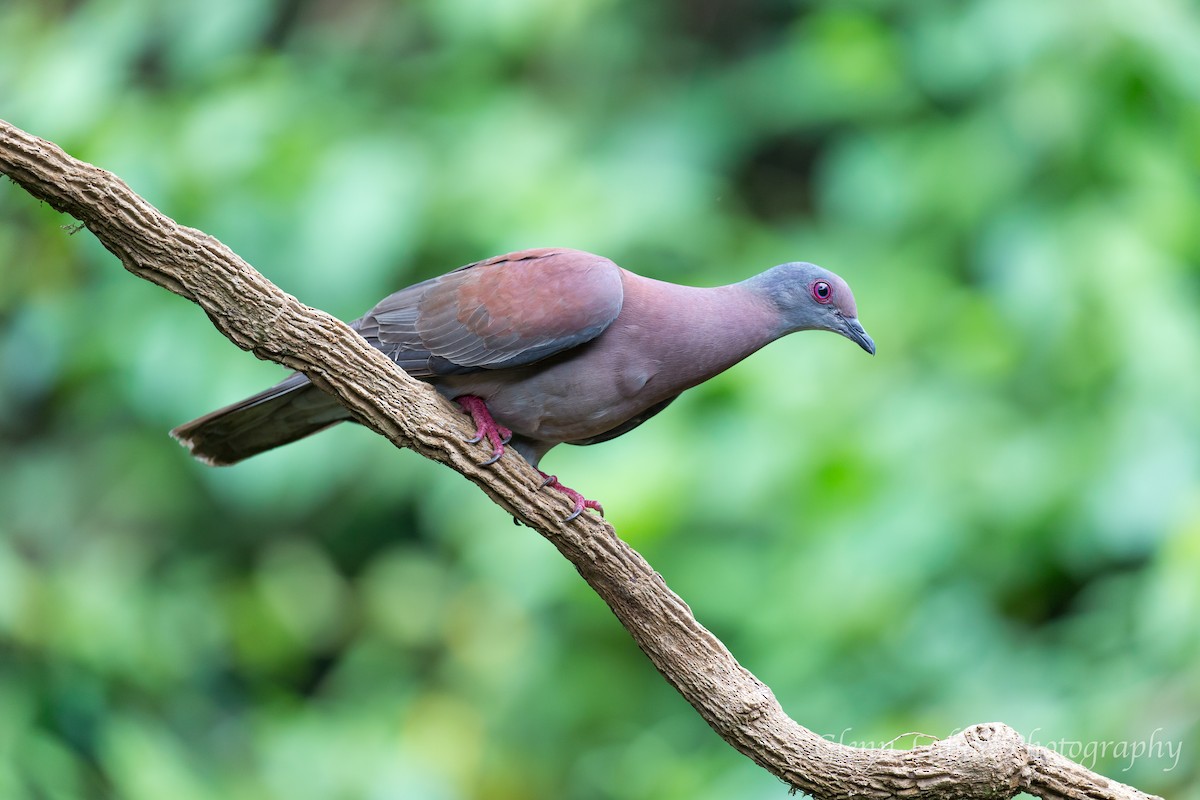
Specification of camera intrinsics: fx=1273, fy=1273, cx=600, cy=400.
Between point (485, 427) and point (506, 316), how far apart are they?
341mm

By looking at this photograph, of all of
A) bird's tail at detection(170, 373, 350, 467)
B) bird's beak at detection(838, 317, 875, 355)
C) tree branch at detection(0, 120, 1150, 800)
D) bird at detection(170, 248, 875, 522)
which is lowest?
tree branch at detection(0, 120, 1150, 800)

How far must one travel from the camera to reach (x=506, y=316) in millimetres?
3432

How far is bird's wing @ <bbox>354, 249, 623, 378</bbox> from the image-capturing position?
11.1 ft

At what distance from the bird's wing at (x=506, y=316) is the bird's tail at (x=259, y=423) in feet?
0.81

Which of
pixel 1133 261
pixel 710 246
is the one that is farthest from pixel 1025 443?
pixel 710 246

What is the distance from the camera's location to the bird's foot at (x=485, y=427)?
10.3 ft

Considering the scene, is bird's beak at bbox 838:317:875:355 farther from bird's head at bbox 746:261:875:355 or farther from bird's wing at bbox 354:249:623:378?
bird's wing at bbox 354:249:623:378

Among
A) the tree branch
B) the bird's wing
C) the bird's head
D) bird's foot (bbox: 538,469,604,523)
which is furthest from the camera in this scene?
the bird's head

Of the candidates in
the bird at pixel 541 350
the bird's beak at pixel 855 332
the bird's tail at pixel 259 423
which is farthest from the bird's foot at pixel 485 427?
the bird's beak at pixel 855 332

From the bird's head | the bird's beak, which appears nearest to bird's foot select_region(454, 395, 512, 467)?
the bird's head

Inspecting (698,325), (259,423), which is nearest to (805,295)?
(698,325)

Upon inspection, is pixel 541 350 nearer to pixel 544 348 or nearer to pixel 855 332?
pixel 544 348

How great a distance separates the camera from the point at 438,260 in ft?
19.3

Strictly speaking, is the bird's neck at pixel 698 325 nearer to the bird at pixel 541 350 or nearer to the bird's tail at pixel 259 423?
the bird at pixel 541 350
